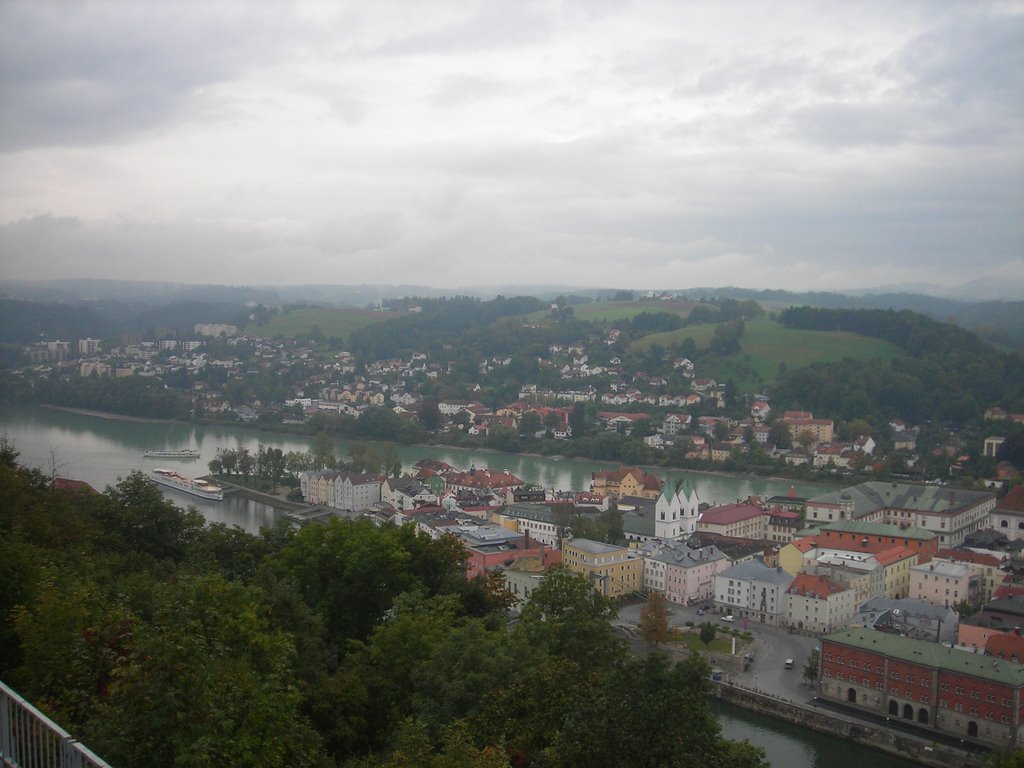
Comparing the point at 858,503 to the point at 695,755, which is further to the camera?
the point at 858,503

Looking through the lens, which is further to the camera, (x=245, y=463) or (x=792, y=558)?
(x=245, y=463)

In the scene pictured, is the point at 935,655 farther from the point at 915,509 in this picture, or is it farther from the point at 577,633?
the point at 915,509

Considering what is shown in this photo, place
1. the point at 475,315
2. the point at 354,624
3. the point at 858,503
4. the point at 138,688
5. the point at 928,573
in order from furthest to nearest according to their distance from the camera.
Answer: the point at 475,315 < the point at 858,503 < the point at 928,573 < the point at 354,624 < the point at 138,688

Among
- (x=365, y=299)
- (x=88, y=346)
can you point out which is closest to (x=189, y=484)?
(x=88, y=346)

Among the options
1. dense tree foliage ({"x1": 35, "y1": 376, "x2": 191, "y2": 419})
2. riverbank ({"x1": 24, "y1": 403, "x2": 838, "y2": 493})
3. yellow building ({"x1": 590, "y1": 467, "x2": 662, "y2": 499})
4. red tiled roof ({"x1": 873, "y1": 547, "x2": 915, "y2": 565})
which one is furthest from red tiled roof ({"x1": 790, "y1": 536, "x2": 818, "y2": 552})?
dense tree foliage ({"x1": 35, "y1": 376, "x2": 191, "y2": 419})

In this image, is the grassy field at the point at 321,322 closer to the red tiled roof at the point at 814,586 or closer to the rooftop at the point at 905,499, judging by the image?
the rooftop at the point at 905,499

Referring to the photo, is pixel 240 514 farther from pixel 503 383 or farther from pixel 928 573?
pixel 503 383

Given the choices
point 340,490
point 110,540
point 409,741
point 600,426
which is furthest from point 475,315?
point 409,741
